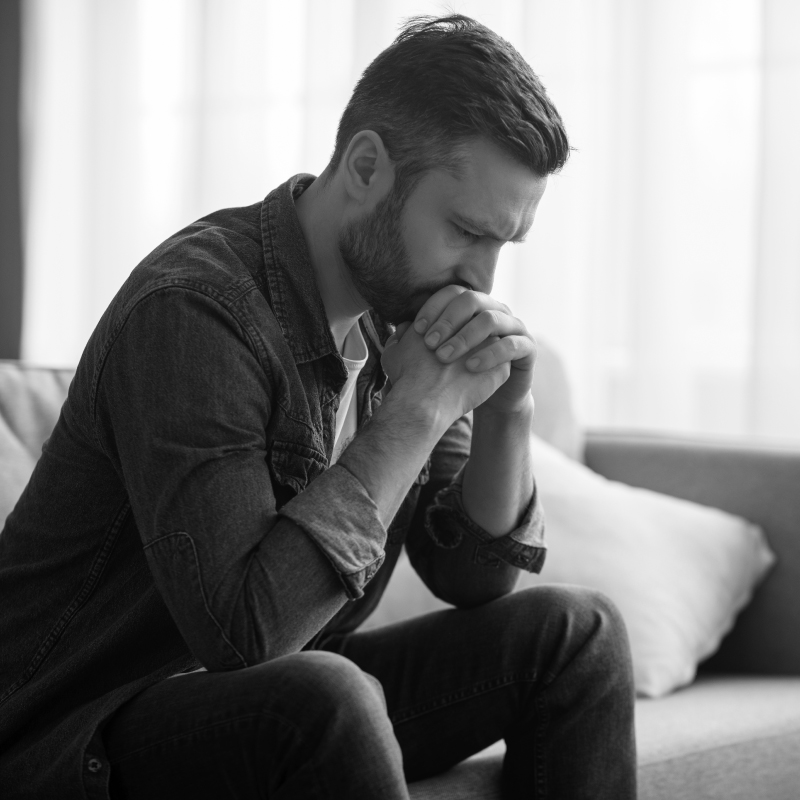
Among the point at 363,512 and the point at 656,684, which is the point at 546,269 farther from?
the point at 363,512

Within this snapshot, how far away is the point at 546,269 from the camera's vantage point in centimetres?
247

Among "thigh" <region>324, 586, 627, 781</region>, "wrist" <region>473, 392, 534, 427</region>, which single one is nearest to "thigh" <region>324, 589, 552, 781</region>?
"thigh" <region>324, 586, 627, 781</region>

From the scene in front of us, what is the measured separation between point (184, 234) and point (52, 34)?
2194mm

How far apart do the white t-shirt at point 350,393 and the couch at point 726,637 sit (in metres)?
0.39

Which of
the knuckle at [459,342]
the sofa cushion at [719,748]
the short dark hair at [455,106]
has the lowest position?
the sofa cushion at [719,748]

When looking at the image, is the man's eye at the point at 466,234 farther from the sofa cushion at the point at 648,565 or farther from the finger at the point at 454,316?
the sofa cushion at the point at 648,565

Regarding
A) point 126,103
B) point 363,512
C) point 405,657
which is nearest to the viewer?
point 363,512

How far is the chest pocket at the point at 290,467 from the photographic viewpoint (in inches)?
38.8

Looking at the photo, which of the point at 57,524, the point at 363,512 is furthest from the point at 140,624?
the point at 363,512

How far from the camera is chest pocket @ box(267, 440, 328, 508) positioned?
0.98 metres

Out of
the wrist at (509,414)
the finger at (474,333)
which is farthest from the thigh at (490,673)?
the finger at (474,333)

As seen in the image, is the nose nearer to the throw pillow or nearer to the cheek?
the cheek

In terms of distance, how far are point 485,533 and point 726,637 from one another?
0.73 meters

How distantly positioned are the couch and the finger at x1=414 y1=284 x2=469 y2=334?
49 centimetres
